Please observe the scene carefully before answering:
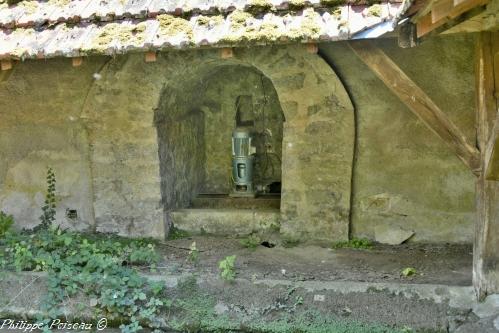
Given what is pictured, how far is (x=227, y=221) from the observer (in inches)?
253

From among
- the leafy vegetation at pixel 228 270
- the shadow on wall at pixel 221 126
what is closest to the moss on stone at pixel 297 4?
the shadow on wall at pixel 221 126

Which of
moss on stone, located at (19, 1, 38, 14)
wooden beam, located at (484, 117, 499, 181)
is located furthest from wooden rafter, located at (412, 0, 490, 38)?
moss on stone, located at (19, 1, 38, 14)

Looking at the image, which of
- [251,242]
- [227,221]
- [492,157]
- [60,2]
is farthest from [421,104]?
[60,2]

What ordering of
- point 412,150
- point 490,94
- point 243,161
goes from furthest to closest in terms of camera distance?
1. point 243,161
2. point 412,150
3. point 490,94

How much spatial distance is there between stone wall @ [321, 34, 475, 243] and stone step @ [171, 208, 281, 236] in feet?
3.39

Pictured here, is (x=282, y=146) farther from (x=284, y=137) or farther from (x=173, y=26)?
(x=173, y=26)

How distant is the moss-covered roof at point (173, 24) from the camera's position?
4543 millimetres

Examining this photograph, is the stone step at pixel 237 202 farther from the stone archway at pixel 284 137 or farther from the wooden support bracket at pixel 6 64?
the wooden support bracket at pixel 6 64

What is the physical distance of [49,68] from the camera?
6250mm

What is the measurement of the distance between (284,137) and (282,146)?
21 centimetres

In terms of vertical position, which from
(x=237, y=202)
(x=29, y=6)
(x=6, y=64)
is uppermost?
(x=29, y=6)

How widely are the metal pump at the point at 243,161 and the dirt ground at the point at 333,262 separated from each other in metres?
1.01

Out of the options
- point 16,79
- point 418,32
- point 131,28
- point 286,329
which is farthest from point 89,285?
point 418,32

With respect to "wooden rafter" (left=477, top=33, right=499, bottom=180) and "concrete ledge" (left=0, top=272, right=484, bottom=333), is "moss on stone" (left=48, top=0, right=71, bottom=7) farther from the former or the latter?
"wooden rafter" (left=477, top=33, right=499, bottom=180)
